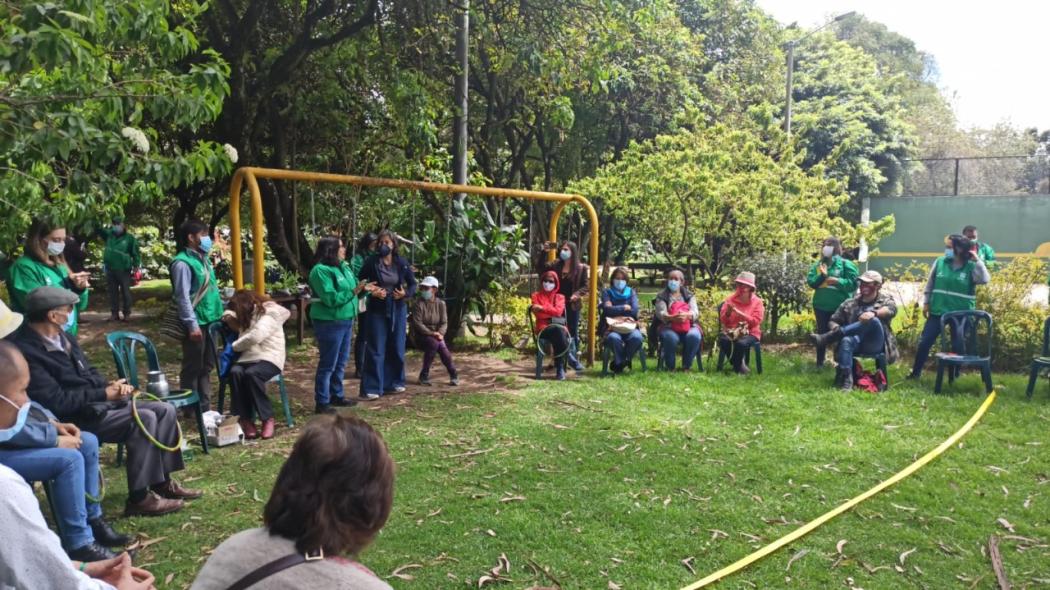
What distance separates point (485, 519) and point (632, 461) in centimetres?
162

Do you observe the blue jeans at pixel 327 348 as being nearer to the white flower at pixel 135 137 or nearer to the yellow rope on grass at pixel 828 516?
the white flower at pixel 135 137

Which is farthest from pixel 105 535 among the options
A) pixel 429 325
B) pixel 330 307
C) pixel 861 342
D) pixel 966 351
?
pixel 966 351

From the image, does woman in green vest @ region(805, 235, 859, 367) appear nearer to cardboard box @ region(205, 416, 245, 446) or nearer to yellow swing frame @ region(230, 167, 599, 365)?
yellow swing frame @ region(230, 167, 599, 365)

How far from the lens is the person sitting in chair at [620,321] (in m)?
9.30

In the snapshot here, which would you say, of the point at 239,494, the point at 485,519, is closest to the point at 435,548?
the point at 485,519

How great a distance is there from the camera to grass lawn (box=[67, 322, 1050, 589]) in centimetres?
420

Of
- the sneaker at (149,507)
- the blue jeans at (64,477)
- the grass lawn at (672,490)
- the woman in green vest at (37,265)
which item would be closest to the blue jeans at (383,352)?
the grass lawn at (672,490)

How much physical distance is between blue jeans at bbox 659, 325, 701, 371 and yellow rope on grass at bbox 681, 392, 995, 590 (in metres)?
3.19

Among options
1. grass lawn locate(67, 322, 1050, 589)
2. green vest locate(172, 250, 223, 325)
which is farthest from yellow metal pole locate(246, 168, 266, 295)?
grass lawn locate(67, 322, 1050, 589)

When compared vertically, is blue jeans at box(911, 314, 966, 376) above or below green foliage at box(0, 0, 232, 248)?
below

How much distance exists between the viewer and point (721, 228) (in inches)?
504

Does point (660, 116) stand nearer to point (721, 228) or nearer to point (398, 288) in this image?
point (721, 228)

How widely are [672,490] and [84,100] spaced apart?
5.00 m

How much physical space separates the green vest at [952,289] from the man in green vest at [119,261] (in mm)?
12423
